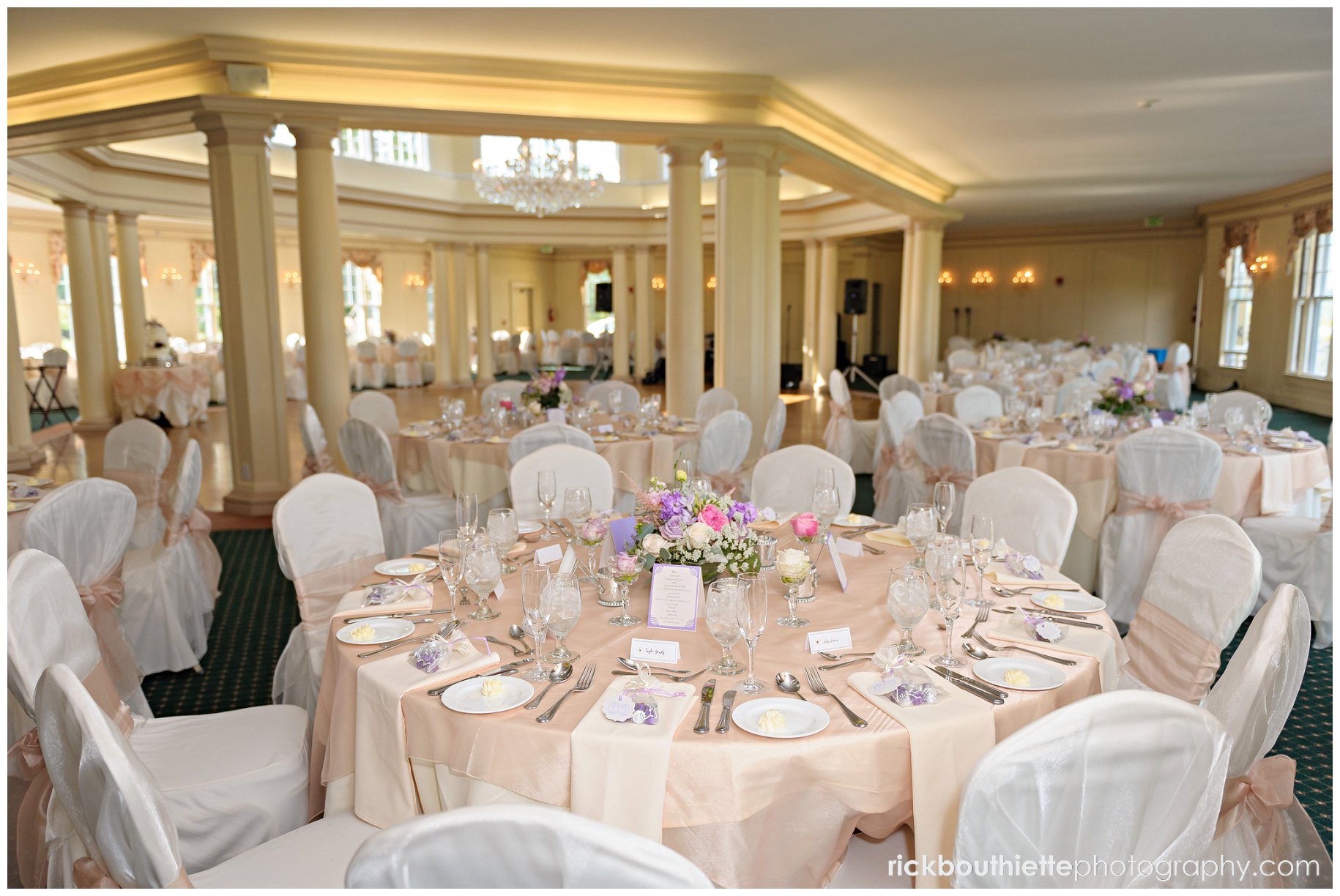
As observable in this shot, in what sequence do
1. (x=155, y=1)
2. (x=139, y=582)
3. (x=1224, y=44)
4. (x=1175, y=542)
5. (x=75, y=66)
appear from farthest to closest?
(x=75, y=66)
(x=1224, y=44)
(x=155, y=1)
(x=139, y=582)
(x=1175, y=542)

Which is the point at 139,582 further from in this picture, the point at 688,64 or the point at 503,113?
the point at 688,64

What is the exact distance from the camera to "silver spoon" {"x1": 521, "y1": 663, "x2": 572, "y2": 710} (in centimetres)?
185

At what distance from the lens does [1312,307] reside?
13.2m

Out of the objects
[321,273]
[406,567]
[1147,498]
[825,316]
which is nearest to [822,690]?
[406,567]

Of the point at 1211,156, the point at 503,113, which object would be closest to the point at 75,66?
the point at 503,113

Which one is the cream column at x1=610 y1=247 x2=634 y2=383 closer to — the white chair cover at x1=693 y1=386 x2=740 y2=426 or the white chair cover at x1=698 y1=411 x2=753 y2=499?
the white chair cover at x1=693 y1=386 x2=740 y2=426

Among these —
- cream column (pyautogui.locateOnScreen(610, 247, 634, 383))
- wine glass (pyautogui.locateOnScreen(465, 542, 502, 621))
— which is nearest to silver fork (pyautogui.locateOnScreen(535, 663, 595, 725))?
wine glass (pyautogui.locateOnScreen(465, 542, 502, 621))

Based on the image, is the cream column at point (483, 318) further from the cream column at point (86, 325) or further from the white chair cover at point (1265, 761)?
the white chair cover at point (1265, 761)

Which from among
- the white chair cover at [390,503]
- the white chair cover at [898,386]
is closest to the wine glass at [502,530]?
the white chair cover at [390,503]

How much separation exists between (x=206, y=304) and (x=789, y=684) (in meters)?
18.6

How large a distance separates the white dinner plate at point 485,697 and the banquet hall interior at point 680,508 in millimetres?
15

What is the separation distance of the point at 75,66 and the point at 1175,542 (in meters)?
8.12

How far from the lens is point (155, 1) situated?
17.6 ft

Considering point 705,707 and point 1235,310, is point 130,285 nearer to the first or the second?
point 705,707
